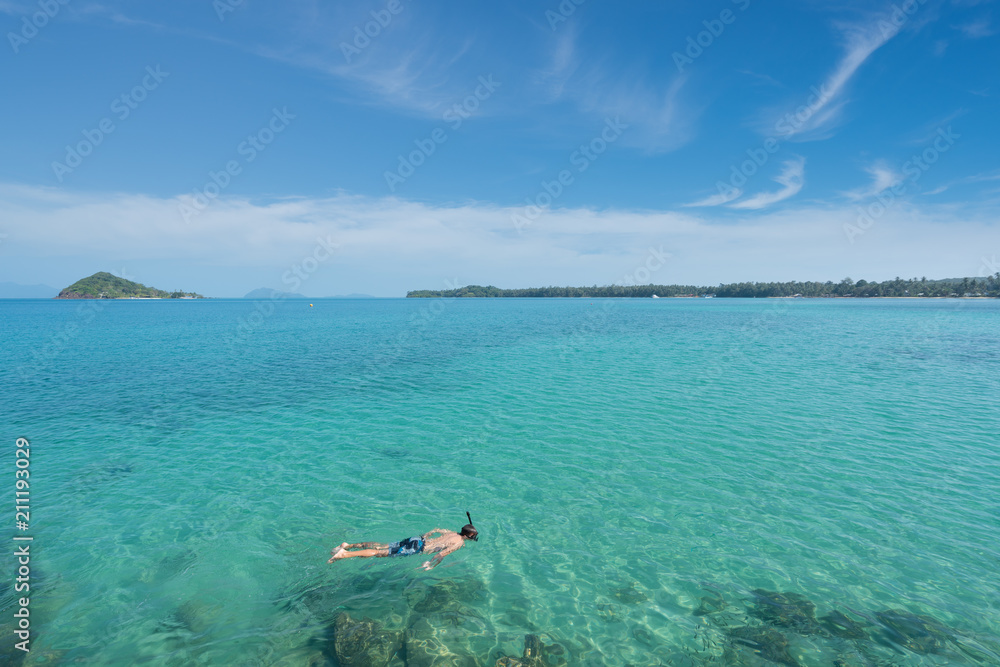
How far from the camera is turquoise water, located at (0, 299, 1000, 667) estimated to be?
31.6ft

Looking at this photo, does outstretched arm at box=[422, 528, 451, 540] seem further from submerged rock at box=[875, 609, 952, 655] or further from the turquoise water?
submerged rock at box=[875, 609, 952, 655]

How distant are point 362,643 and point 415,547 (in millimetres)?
2935

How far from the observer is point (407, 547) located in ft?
39.5

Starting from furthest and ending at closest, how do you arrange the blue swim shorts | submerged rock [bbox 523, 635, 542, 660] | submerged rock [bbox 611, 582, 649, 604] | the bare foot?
the blue swim shorts → the bare foot → submerged rock [bbox 611, 582, 649, 604] → submerged rock [bbox 523, 635, 542, 660]

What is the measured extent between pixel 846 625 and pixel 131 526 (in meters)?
20.2

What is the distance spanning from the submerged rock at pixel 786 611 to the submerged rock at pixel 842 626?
22cm

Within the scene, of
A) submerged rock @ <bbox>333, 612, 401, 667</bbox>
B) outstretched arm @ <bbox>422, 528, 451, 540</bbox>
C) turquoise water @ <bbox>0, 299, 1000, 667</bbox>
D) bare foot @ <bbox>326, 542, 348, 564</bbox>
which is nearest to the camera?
submerged rock @ <bbox>333, 612, 401, 667</bbox>

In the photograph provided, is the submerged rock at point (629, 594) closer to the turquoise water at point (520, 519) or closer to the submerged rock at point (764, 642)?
the turquoise water at point (520, 519)

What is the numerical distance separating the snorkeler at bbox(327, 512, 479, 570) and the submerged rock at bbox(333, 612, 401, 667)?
6.25 feet

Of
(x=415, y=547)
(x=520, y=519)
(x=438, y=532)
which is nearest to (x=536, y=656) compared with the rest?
(x=415, y=547)

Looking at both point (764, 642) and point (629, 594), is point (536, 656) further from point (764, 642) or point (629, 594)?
point (764, 642)

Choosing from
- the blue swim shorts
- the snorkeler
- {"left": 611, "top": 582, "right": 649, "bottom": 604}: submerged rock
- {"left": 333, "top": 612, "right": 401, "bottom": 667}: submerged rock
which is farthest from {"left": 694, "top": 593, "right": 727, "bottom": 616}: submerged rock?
the blue swim shorts

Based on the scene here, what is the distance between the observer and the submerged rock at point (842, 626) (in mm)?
9523

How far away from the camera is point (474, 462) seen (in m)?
18.9
